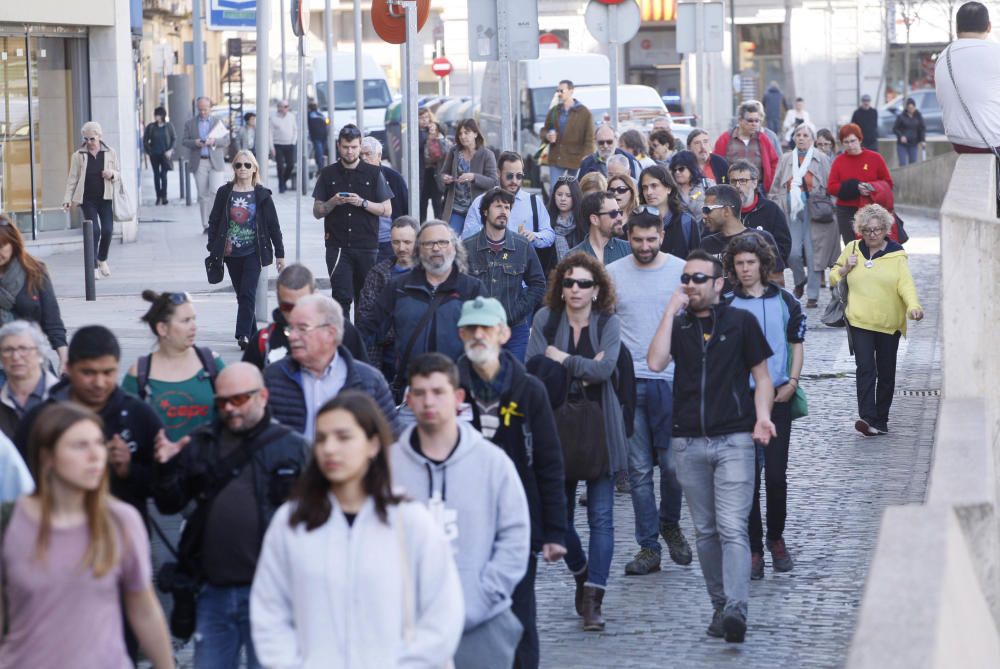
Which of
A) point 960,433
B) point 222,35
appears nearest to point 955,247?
point 960,433

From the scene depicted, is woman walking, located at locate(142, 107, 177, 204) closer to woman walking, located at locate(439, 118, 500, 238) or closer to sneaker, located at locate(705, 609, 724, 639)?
woman walking, located at locate(439, 118, 500, 238)

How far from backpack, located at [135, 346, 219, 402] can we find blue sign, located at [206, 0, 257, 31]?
17982 millimetres

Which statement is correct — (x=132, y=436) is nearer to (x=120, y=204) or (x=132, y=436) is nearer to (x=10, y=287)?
(x=10, y=287)

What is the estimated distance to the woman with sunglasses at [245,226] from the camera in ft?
49.5

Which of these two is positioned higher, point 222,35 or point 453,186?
point 222,35

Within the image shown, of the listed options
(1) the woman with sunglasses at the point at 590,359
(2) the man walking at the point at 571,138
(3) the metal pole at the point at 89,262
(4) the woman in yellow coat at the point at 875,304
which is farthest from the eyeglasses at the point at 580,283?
(2) the man walking at the point at 571,138

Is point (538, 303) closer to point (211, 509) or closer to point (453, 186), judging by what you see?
→ point (211, 509)

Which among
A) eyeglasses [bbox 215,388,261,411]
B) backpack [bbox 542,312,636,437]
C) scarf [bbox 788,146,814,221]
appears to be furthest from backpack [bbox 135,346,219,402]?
scarf [bbox 788,146,814,221]

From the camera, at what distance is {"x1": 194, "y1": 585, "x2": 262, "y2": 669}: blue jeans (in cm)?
616

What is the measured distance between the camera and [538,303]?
1102cm

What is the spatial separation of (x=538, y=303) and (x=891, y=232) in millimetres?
3155

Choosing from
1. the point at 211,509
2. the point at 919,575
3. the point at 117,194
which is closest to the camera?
the point at 919,575

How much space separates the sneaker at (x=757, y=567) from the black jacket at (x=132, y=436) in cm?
351

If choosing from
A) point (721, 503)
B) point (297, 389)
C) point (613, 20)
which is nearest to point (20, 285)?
point (297, 389)
